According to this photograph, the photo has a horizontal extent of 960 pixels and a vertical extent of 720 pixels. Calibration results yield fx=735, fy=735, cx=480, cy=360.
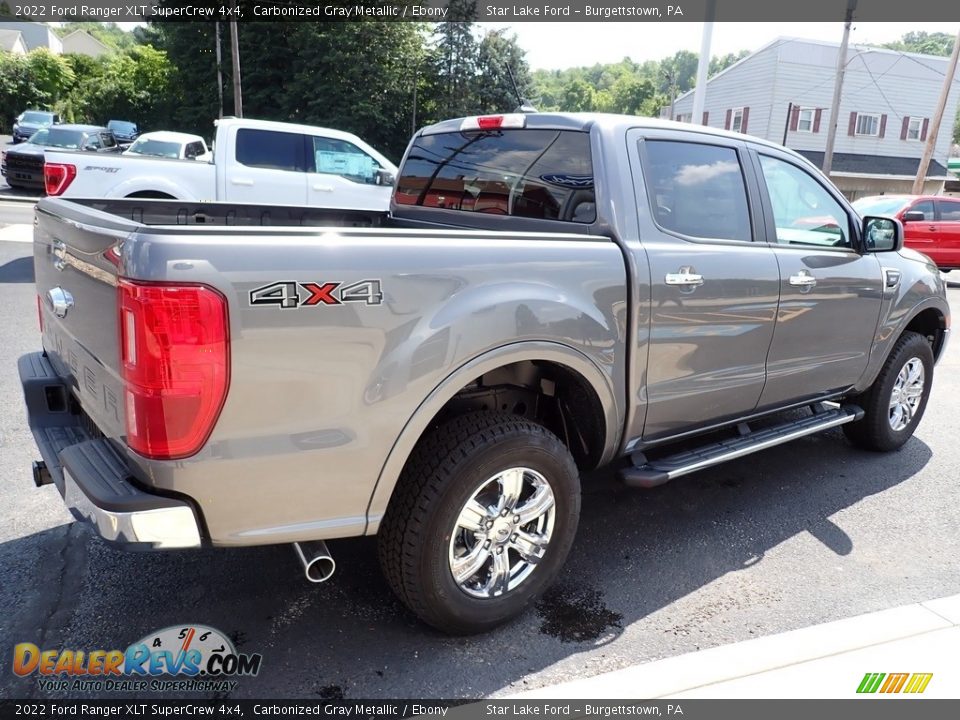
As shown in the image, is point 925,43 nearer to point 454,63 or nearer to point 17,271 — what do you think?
point 454,63

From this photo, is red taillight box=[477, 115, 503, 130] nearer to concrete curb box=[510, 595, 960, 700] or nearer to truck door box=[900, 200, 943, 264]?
concrete curb box=[510, 595, 960, 700]

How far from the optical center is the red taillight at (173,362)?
1997 millimetres

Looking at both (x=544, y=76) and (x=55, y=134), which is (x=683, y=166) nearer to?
(x=55, y=134)

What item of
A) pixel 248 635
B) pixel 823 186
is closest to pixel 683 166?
pixel 823 186

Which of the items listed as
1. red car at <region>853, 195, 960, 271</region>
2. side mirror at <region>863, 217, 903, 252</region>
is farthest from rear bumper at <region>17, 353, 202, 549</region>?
red car at <region>853, 195, 960, 271</region>

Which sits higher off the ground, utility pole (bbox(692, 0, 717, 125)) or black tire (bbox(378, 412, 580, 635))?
utility pole (bbox(692, 0, 717, 125))

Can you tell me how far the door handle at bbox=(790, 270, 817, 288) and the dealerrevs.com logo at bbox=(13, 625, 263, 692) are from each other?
3.02 m

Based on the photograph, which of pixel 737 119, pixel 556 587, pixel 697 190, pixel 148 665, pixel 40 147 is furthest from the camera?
pixel 737 119

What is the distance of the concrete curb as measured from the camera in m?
2.46

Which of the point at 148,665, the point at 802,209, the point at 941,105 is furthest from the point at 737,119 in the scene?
the point at 148,665

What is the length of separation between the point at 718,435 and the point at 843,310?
1028 millimetres

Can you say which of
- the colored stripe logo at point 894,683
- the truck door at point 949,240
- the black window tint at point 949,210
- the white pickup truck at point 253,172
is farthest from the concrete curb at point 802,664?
the black window tint at point 949,210

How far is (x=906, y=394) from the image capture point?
195 inches

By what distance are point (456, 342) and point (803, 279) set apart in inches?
87.3
